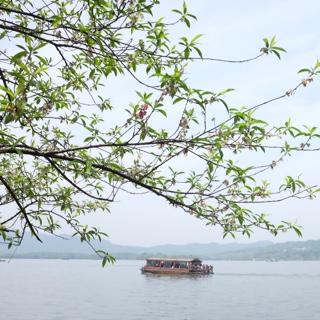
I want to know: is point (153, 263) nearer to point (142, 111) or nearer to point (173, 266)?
point (173, 266)

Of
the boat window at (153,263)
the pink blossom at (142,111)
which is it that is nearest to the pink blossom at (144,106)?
the pink blossom at (142,111)

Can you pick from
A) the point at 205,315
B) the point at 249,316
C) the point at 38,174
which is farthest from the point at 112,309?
the point at 38,174

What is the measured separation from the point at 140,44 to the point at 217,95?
78.1 inches

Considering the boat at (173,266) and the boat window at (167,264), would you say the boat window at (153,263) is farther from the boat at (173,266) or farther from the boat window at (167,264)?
the boat window at (167,264)

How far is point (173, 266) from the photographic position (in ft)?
324

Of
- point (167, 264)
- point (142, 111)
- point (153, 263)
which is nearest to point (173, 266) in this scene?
point (167, 264)

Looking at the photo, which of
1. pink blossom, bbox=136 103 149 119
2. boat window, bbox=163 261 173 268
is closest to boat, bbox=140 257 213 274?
boat window, bbox=163 261 173 268

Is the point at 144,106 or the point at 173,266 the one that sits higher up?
the point at 173,266

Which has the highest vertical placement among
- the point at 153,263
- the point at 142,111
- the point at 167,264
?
the point at 153,263

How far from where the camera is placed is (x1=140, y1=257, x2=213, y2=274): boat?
318 feet

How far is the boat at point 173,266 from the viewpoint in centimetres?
9706

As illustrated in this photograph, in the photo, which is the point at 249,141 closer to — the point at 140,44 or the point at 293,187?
the point at 293,187

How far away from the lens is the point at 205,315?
2210 inches

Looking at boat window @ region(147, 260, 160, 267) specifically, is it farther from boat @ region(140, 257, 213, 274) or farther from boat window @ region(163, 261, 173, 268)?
boat window @ region(163, 261, 173, 268)
